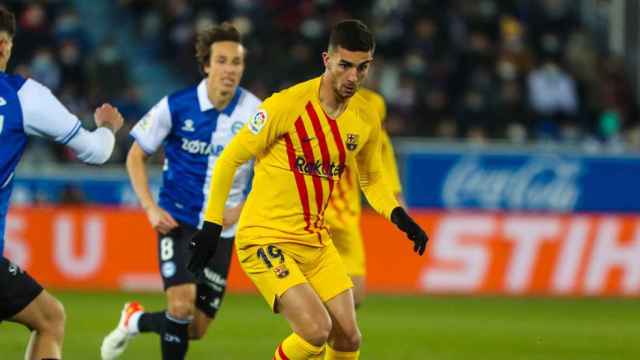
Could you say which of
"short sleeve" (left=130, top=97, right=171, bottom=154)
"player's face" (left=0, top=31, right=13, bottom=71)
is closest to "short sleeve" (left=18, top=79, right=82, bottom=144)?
"player's face" (left=0, top=31, right=13, bottom=71)

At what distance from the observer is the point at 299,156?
7.47 metres

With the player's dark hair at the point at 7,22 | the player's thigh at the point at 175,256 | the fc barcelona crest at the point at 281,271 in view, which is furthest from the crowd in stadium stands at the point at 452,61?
the player's dark hair at the point at 7,22

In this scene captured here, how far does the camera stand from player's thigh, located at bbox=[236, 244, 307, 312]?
740cm

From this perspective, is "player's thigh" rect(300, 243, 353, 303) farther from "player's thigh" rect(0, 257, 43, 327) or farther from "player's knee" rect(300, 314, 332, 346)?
"player's thigh" rect(0, 257, 43, 327)

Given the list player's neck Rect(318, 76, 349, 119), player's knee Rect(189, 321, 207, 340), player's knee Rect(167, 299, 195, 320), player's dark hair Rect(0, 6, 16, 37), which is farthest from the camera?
player's knee Rect(189, 321, 207, 340)

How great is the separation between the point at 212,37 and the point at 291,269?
2173 mm

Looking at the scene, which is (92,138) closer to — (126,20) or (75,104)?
(75,104)

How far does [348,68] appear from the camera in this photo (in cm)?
727

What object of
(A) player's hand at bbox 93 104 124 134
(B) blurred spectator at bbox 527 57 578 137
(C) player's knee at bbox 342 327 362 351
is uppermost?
(A) player's hand at bbox 93 104 124 134

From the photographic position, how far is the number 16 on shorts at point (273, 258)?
7.42m

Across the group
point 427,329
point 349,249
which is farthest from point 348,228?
point 427,329

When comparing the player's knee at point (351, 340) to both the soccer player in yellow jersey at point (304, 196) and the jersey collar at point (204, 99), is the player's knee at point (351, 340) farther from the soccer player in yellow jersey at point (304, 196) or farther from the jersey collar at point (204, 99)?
the jersey collar at point (204, 99)

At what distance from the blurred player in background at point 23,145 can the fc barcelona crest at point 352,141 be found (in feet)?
4.95

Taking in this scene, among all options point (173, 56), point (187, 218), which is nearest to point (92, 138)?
point (187, 218)
